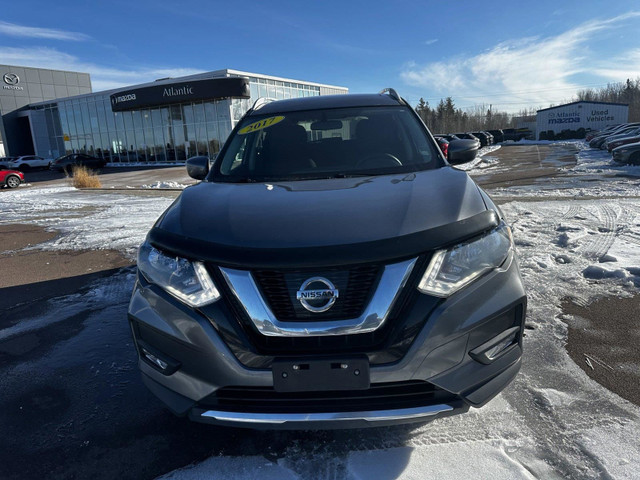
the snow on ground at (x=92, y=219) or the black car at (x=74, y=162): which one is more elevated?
the black car at (x=74, y=162)

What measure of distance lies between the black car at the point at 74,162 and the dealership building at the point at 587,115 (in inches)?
2230

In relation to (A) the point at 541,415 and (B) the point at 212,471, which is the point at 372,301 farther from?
(A) the point at 541,415

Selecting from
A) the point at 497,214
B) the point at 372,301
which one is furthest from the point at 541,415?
the point at 372,301

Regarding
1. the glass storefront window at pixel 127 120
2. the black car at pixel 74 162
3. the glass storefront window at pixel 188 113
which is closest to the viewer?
the black car at pixel 74 162

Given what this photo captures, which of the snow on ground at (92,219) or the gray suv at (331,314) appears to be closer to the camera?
the gray suv at (331,314)

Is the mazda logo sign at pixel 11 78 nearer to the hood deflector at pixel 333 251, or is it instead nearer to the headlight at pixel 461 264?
the hood deflector at pixel 333 251

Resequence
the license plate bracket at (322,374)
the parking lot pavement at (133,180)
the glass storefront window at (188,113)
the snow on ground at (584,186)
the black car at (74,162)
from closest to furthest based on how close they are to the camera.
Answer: the license plate bracket at (322,374) → the snow on ground at (584,186) → the parking lot pavement at (133,180) → the black car at (74,162) → the glass storefront window at (188,113)

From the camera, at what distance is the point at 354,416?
169 cm

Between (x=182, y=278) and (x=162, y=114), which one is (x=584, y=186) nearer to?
(x=182, y=278)

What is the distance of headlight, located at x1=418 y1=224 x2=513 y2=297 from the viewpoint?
5.71 ft

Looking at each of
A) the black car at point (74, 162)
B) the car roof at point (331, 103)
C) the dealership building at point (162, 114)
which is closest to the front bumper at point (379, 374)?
the car roof at point (331, 103)

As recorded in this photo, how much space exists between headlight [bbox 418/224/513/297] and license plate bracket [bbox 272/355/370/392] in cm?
41

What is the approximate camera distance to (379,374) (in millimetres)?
1688

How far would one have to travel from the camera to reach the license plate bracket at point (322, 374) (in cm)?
167
